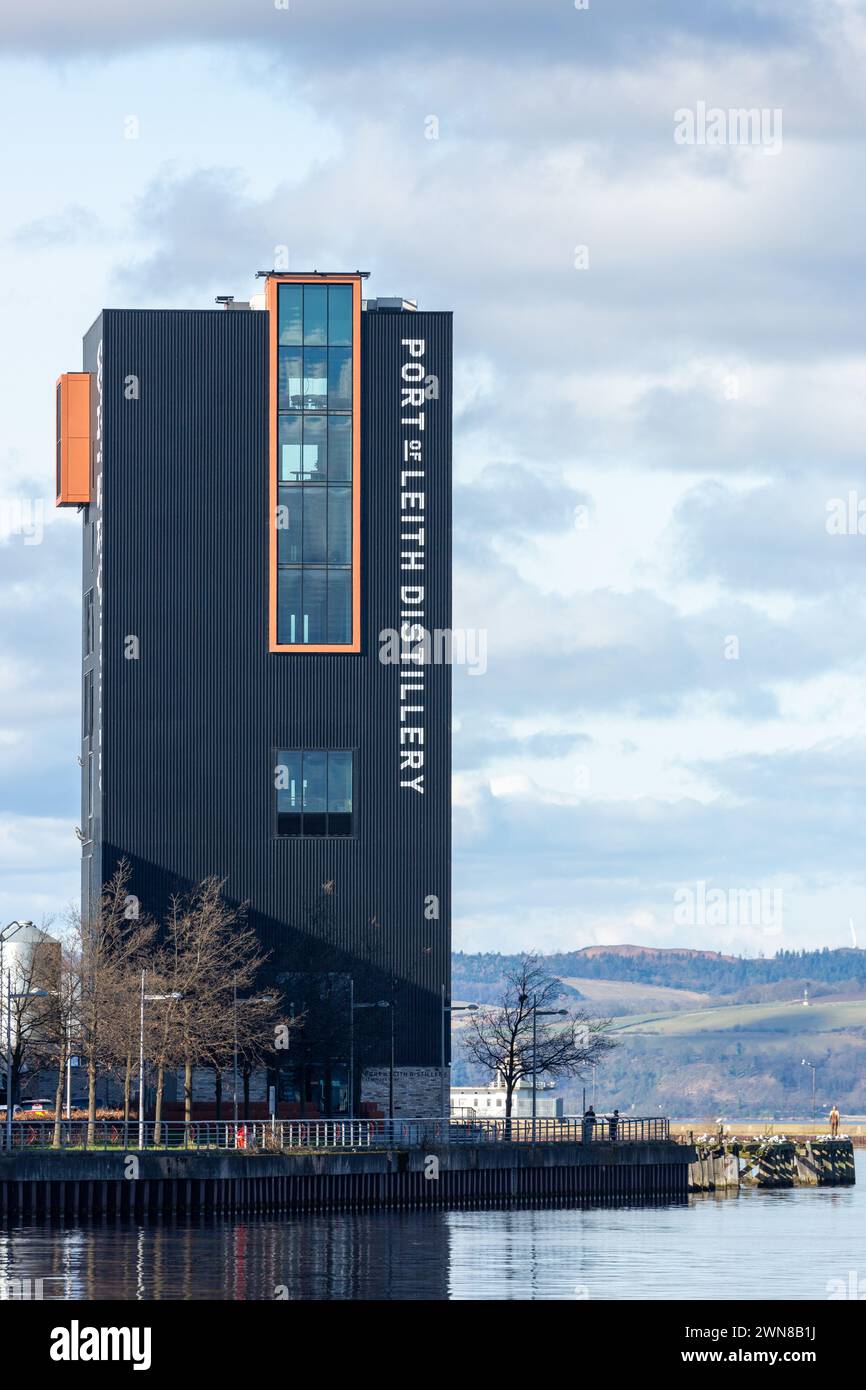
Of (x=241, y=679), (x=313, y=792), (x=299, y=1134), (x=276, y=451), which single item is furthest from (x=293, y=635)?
(x=299, y=1134)

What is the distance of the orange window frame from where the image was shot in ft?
482

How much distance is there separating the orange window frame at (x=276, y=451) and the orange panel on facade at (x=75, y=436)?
12.6 m

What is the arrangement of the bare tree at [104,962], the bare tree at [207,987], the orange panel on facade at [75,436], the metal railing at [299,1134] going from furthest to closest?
the orange panel on facade at [75,436] < the bare tree at [207,987] < the bare tree at [104,962] < the metal railing at [299,1134]

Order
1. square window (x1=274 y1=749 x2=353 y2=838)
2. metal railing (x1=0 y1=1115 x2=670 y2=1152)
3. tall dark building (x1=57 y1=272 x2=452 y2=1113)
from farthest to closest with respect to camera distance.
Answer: square window (x1=274 y1=749 x2=353 y2=838), tall dark building (x1=57 y1=272 x2=452 y2=1113), metal railing (x1=0 y1=1115 x2=670 y2=1152)

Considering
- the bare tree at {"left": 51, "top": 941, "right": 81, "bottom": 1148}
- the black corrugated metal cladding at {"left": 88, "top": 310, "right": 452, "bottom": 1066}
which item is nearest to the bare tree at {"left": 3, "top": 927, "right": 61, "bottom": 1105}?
the bare tree at {"left": 51, "top": 941, "right": 81, "bottom": 1148}

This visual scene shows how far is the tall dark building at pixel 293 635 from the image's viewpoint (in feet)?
475

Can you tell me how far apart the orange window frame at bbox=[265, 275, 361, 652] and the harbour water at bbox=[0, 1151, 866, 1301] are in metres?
42.4

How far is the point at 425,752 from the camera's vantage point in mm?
146750

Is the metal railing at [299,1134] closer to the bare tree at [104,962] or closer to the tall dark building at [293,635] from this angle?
the bare tree at [104,962]

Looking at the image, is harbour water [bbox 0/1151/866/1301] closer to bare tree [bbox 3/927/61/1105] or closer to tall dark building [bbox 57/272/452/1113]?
bare tree [bbox 3/927/61/1105]

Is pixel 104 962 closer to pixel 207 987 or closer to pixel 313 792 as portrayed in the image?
pixel 207 987

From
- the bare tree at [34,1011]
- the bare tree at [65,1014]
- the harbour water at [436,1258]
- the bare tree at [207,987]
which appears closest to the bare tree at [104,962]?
the bare tree at [65,1014]

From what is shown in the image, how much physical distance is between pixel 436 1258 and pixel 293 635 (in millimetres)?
68855
